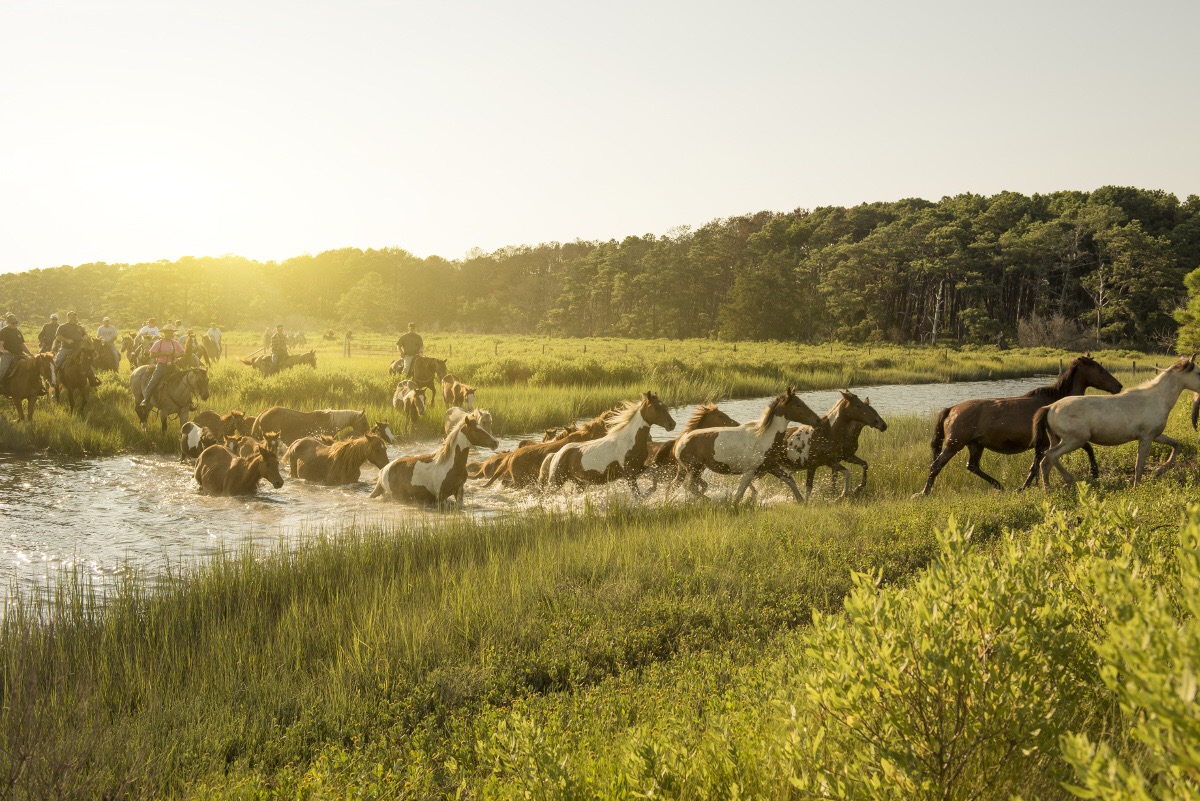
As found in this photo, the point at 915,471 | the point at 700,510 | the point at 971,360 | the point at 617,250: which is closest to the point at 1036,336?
the point at 971,360

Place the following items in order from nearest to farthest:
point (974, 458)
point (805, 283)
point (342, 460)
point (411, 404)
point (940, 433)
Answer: point (974, 458) < point (940, 433) < point (342, 460) < point (411, 404) < point (805, 283)

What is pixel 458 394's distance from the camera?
2102cm

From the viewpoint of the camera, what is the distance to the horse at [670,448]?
43.3 ft

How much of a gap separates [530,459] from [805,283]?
75.7 meters

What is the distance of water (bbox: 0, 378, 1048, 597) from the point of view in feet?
30.8

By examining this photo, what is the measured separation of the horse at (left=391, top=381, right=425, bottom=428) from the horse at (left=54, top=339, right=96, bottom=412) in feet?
25.4

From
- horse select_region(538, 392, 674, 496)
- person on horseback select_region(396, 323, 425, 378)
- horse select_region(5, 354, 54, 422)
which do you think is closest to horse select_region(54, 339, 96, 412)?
horse select_region(5, 354, 54, 422)

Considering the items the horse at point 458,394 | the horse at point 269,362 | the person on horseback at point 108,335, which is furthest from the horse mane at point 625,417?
the person on horseback at point 108,335

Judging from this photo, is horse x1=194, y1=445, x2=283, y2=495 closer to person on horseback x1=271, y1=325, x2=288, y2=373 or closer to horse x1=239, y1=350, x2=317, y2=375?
horse x1=239, y1=350, x2=317, y2=375

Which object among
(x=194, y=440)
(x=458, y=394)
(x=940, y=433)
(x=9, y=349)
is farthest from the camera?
(x=458, y=394)

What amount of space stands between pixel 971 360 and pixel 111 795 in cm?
5535

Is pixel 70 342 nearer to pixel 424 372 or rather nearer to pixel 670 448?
pixel 424 372

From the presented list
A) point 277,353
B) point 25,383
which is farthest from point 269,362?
point 25,383

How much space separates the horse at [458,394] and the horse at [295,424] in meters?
2.84
